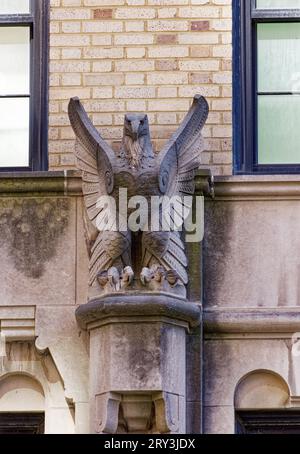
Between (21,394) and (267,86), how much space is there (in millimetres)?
2711

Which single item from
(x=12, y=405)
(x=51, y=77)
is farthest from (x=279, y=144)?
(x=12, y=405)

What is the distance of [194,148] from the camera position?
44.2 ft

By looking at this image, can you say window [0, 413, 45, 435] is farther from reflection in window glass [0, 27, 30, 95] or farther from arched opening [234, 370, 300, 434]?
reflection in window glass [0, 27, 30, 95]

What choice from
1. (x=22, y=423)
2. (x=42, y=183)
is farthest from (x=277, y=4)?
(x=22, y=423)

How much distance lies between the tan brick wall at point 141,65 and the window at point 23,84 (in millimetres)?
118

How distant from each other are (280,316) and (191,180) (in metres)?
1.06

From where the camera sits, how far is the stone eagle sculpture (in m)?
13.2

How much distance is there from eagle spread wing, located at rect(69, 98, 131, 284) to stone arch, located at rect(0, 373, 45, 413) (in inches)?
31.9

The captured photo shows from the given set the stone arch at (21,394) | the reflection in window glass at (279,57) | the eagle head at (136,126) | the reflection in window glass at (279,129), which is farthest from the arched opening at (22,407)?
the reflection in window glass at (279,57)

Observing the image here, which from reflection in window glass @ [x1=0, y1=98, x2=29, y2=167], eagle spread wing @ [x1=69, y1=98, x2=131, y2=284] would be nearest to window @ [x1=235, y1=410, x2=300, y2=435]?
eagle spread wing @ [x1=69, y1=98, x2=131, y2=284]

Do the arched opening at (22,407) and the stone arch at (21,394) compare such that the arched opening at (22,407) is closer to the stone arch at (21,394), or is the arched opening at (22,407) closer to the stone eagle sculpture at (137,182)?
the stone arch at (21,394)

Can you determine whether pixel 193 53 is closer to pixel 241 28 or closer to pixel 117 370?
pixel 241 28

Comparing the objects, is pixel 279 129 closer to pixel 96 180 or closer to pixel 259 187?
pixel 259 187

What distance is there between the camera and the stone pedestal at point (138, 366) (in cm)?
1291
